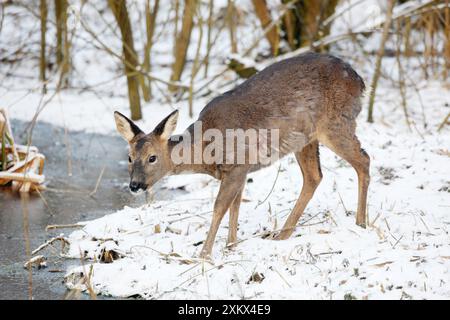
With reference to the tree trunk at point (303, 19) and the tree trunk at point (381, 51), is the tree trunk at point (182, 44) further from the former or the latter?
the tree trunk at point (381, 51)

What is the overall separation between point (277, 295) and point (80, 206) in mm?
3474

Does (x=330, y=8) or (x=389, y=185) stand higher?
(x=330, y=8)

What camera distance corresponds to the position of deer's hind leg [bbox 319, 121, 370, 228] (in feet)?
21.4

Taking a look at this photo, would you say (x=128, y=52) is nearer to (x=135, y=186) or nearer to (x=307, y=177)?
(x=307, y=177)

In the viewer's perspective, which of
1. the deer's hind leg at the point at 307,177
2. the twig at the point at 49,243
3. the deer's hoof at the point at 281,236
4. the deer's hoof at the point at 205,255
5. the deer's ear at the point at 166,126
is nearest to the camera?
the deer's hoof at the point at 205,255

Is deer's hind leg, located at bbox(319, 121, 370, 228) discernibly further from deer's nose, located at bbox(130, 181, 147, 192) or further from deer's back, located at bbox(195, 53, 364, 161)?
deer's nose, located at bbox(130, 181, 147, 192)

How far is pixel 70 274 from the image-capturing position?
5500 mm

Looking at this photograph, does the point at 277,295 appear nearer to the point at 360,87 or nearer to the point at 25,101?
the point at 360,87

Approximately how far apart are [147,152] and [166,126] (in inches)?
11.5

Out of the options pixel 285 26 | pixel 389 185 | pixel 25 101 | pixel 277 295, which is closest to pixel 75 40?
pixel 25 101

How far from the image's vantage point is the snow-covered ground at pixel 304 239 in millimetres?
5086

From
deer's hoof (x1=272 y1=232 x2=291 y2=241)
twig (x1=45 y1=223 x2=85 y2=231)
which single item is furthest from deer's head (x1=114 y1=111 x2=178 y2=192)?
deer's hoof (x1=272 y1=232 x2=291 y2=241)

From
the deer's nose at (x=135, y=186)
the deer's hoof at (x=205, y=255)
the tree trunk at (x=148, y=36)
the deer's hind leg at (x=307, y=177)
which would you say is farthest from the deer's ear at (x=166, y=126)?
the tree trunk at (x=148, y=36)

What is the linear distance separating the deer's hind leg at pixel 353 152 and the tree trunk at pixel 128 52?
4.89m
